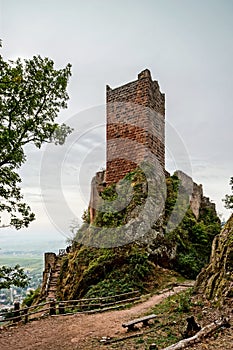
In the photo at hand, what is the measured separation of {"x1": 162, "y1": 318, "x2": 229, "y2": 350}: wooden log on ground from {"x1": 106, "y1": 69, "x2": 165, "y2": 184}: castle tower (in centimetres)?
984

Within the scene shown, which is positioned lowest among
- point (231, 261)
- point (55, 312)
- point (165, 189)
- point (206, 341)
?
point (55, 312)

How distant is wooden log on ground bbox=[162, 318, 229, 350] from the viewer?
14.8 ft

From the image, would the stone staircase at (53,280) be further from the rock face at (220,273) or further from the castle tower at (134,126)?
the rock face at (220,273)

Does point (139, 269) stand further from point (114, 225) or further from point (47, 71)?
point (47, 71)

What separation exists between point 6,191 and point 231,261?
5954mm

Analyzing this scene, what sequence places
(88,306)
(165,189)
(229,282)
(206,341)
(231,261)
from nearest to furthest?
(206,341) < (229,282) < (231,261) < (88,306) < (165,189)

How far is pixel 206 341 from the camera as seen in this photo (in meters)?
4.71

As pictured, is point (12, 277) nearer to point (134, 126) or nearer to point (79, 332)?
point (79, 332)

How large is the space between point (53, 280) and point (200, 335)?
11.5 metres

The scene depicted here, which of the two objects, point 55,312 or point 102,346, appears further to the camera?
point 55,312

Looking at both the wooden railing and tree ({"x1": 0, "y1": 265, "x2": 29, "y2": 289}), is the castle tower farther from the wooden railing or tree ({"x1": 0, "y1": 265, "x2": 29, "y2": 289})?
tree ({"x1": 0, "y1": 265, "x2": 29, "y2": 289})

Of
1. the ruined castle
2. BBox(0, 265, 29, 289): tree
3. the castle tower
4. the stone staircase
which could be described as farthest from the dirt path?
the castle tower

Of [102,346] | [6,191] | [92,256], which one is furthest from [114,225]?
[102,346]

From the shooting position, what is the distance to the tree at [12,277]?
7.18 meters
